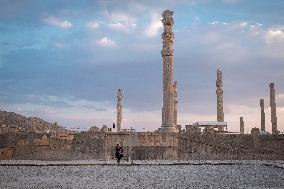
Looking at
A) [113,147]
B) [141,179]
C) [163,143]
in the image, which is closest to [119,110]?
[113,147]

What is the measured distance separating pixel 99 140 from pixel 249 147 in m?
12.3

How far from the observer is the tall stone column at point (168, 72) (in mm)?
30875

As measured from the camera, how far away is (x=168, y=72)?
31219mm

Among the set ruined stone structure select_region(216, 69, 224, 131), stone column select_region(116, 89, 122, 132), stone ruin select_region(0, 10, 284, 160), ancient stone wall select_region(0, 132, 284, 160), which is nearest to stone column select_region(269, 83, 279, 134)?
ruined stone structure select_region(216, 69, 224, 131)

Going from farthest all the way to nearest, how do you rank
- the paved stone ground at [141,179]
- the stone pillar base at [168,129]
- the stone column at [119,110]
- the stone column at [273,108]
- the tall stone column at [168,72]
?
the stone column at [273,108], the stone column at [119,110], the tall stone column at [168,72], the stone pillar base at [168,129], the paved stone ground at [141,179]

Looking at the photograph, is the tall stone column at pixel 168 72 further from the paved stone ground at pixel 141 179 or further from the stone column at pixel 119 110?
the paved stone ground at pixel 141 179

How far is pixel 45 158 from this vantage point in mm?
28828

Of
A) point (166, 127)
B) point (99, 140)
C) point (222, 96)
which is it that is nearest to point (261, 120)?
point (222, 96)

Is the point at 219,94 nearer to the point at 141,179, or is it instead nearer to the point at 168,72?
the point at 168,72

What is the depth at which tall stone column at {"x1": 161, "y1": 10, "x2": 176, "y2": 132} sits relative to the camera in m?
30.9

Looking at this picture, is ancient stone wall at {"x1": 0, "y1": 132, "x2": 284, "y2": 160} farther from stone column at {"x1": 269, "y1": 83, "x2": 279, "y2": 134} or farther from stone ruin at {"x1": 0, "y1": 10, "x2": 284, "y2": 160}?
stone column at {"x1": 269, "y1": 83, "x2": 279, "y2": 134}

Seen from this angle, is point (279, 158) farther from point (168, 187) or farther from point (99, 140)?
point (168, 187)

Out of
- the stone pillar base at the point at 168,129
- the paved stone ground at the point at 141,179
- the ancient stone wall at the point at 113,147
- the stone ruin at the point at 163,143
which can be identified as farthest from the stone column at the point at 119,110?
the paved stone ground at the point at 141,179

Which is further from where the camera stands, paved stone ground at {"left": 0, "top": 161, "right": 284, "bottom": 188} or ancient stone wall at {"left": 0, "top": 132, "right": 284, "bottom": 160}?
ancient stone wall at {"left": 0, "top": 132, "right": 284, "bottom": 160}
